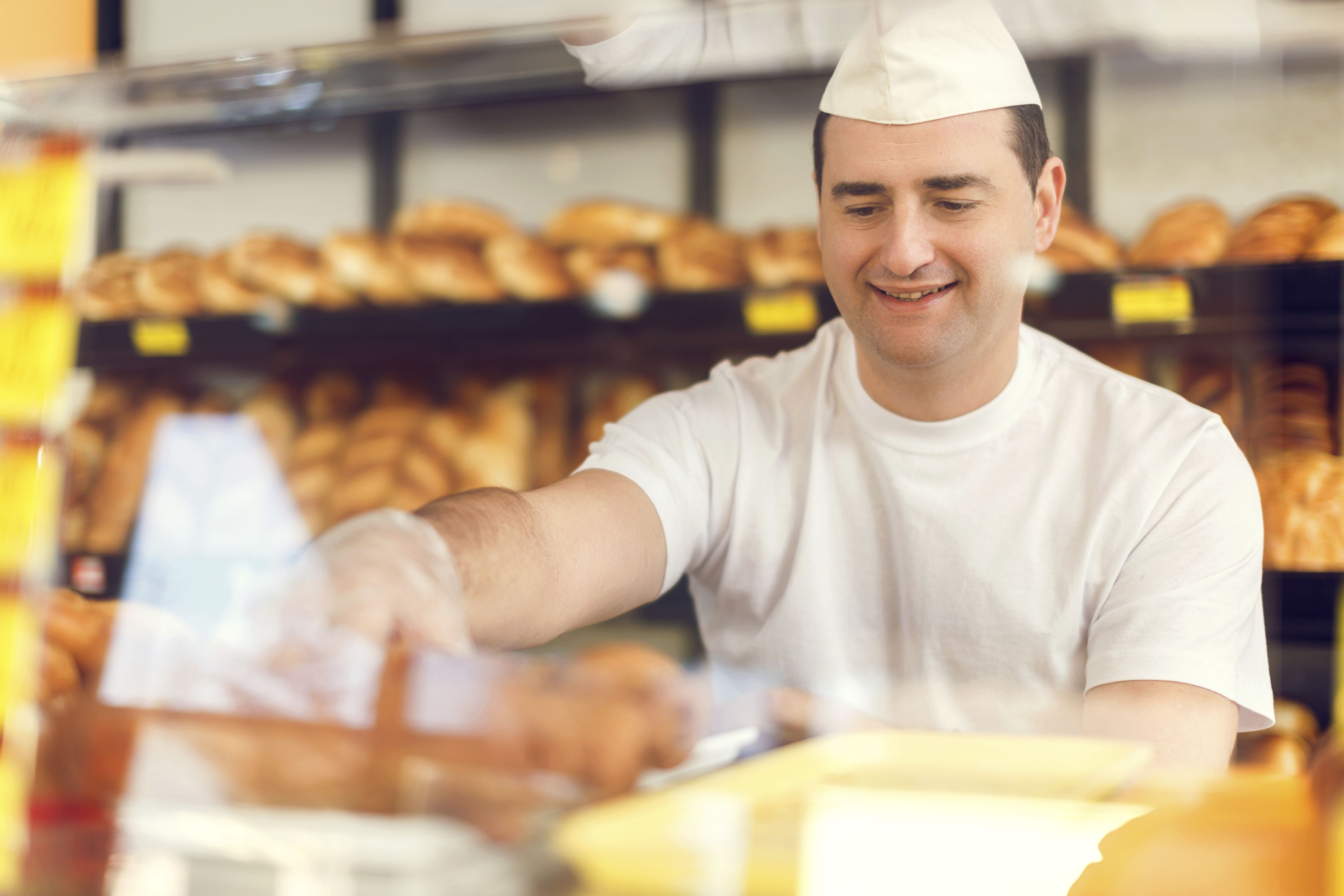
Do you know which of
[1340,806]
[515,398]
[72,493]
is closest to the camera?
[1340,806]

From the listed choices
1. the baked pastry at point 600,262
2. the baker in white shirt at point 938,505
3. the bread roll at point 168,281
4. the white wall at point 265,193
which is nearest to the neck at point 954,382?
the baker in white shirt at point 938,505

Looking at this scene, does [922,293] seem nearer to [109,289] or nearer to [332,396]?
[332,396]

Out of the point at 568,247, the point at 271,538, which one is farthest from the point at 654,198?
the point at 271,538

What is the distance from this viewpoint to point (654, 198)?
75 centimetres

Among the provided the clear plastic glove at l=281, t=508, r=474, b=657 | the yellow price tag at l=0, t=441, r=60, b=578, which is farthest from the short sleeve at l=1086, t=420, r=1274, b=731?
the yellow price tag at l=0, t=441, r=60, b=578

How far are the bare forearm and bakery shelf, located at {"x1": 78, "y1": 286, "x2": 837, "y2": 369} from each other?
0.33 metres

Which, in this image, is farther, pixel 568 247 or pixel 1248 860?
pixel 568 247

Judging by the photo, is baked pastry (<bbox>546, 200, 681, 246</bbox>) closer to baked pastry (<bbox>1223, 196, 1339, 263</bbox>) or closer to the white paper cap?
the white paper cap

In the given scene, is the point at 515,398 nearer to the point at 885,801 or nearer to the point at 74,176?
the point at 885,801

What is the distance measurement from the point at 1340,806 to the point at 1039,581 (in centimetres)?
17

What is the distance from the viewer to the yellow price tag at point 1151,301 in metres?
0.59

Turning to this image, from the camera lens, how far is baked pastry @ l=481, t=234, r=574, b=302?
29.2 inches

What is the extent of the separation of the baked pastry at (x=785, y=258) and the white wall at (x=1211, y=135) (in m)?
0.18

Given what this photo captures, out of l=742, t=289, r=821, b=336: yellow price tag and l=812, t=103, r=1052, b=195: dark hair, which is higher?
l=812, t=103, r=1052, b=195: dark hair
